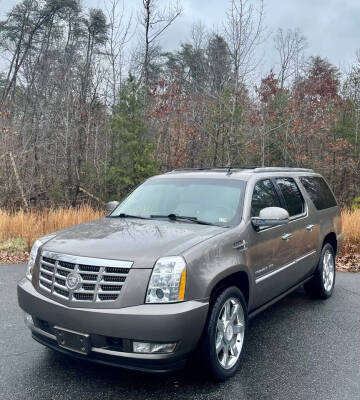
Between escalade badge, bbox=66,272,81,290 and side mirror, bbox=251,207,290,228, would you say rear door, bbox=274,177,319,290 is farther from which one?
escalade badge, bbox=66,272,81,290

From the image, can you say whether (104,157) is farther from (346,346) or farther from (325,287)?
(346,346)

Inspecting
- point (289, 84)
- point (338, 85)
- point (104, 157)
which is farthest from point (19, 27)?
point (338, 85)

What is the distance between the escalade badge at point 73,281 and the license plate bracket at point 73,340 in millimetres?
330

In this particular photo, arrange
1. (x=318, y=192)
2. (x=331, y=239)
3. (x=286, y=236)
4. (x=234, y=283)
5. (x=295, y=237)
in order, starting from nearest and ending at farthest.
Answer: (x=234, y=283) → (x=286, y=236) → (x=295, y=237) → (x=318, y=192) → (x=331, y=239)

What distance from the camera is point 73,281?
3.08m

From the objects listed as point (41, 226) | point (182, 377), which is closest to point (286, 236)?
point (182, 377)

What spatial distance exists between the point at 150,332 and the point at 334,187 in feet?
60.3

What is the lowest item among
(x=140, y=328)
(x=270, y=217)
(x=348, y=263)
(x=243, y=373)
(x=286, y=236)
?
(x=348, y=263)

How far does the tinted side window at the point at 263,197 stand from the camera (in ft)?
13.7

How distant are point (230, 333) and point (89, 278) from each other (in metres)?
1.36

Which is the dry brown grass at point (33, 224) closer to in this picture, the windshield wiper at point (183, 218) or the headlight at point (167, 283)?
the windshield wiper at point (183, 218)

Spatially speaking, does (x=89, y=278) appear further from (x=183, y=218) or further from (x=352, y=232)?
(x=352, y=232)

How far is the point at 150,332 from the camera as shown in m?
2.85

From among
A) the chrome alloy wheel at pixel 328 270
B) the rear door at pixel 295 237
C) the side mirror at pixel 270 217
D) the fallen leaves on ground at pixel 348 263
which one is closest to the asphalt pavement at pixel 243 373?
the rear door at pixel 295 237
